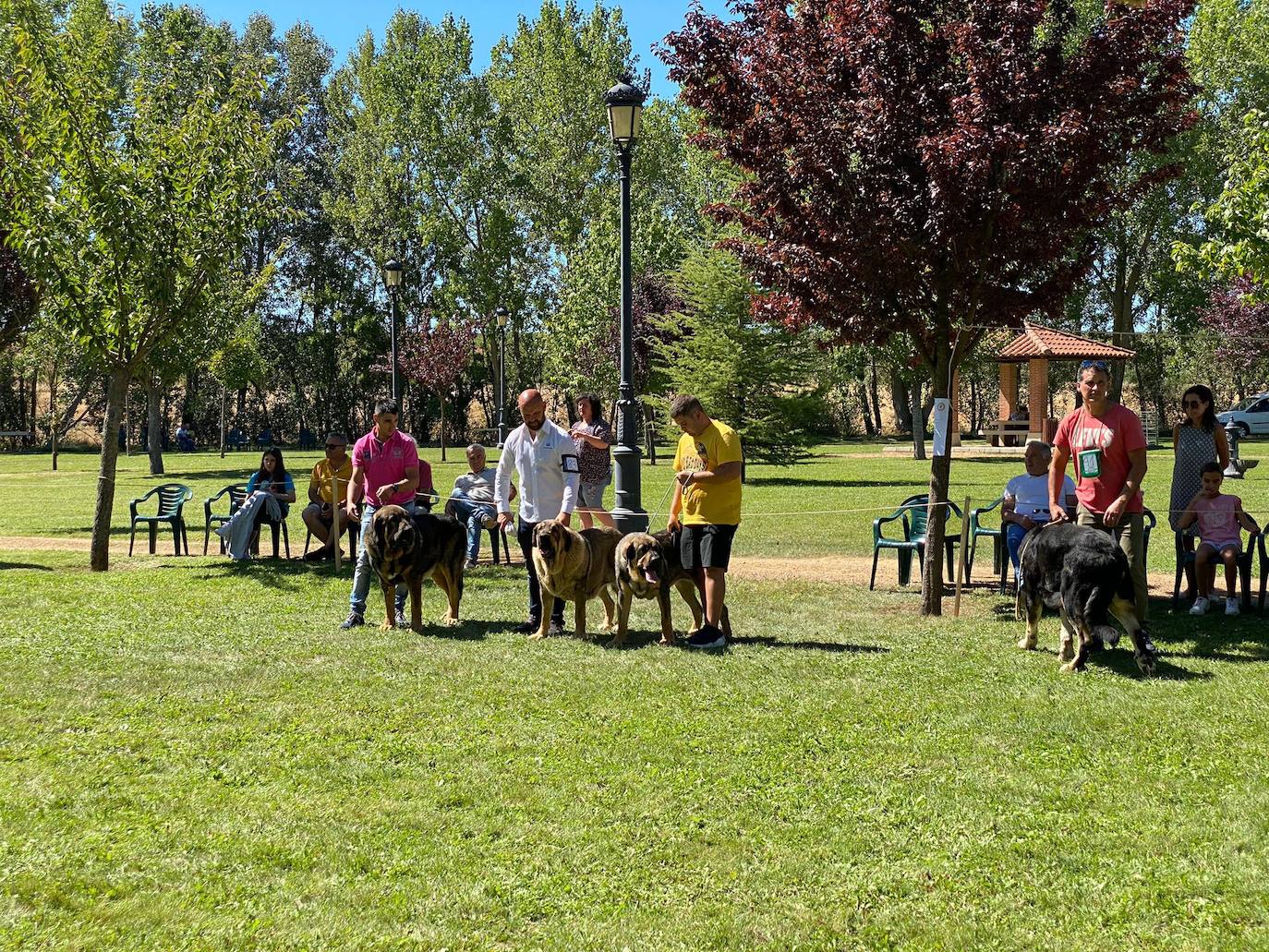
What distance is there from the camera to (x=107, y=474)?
1345 centimetres

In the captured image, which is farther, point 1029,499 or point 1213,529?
point 1029,499

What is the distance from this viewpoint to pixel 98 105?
41.5 feet

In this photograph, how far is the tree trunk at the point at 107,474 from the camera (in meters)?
13.2

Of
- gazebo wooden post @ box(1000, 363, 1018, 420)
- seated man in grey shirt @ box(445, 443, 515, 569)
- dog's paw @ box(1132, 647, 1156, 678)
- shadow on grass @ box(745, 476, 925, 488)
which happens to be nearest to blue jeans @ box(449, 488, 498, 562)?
seated man in grey shirt @ box(445, 443, 515, 569)

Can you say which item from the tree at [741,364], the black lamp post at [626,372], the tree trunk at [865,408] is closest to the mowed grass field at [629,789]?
the black lamp post at [626,372]

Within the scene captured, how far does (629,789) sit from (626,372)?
7.04 m

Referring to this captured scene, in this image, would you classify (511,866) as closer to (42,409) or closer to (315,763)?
(315,763)

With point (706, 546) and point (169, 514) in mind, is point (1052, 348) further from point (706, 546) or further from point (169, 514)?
point (706, 546)

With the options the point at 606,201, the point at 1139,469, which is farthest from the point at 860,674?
the point at 606,201

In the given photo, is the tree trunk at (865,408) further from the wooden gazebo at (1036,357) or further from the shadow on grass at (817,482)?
the shadow on grass at (817,482)

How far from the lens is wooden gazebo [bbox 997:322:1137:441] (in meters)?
41.4

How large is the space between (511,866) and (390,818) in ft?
2.47

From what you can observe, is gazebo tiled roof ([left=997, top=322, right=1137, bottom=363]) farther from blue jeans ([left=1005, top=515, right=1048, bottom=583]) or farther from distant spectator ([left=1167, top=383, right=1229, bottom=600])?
distant spectator ([left=1167, top=383, right=1229, bottom=600])

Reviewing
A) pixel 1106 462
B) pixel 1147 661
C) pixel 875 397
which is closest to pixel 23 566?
pixel 1106 462
